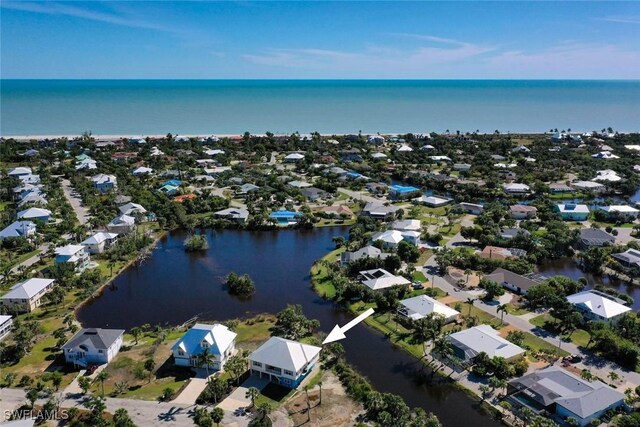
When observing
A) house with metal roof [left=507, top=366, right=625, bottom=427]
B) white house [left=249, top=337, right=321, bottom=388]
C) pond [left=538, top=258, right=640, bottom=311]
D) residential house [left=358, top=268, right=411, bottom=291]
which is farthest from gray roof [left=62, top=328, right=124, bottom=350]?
pond [left=538, top=258, right=640, bottom=311]

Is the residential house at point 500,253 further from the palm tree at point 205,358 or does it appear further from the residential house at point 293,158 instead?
the residential house at point 293,158

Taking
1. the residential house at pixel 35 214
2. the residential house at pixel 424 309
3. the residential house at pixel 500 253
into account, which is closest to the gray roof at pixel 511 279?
the residential house at pixel 500 253

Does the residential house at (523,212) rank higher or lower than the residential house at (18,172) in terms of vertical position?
lower

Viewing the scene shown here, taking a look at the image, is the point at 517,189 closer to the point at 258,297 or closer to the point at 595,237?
the point at 595,237

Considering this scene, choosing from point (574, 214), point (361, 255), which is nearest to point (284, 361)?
point (361, 255)

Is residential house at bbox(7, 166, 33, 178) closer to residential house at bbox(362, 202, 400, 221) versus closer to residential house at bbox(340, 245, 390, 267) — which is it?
residential house at bbox(362, 202, 400, 221)

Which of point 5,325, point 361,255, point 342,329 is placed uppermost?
point 361,255
